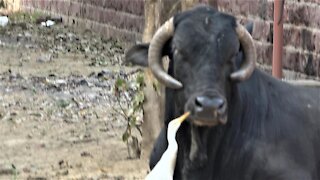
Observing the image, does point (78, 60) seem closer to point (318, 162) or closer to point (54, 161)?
point (54, 161)

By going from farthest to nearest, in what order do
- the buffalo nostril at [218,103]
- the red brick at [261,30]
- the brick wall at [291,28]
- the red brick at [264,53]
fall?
the red brick at [261,30], the red brick at [264,53], the brick wall at [291,28], the buffalo nostril at [218,103]

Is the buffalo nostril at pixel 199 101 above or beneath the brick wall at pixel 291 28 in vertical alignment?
above

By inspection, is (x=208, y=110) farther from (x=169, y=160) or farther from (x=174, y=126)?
(x=169, y=160)

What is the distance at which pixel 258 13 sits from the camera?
1266 cm

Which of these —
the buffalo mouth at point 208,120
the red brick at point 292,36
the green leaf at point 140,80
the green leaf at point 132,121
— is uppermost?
the buffalo mouth at point 208,120

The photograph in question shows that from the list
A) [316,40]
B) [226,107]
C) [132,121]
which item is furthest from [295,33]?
[226,107]

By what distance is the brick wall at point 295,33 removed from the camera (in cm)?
1146

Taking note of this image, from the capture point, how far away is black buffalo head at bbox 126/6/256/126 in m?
5.65

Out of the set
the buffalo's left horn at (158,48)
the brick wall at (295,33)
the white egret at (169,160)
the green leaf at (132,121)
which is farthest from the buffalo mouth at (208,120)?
the brick wall at (295,33)

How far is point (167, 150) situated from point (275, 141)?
68 centimetres

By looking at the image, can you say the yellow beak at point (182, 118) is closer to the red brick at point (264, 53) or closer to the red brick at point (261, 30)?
the red brick at point (264, 53)

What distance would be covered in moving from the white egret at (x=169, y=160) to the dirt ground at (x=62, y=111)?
237 centimetres

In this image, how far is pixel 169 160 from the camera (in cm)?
624

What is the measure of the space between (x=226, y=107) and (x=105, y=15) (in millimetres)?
13965
